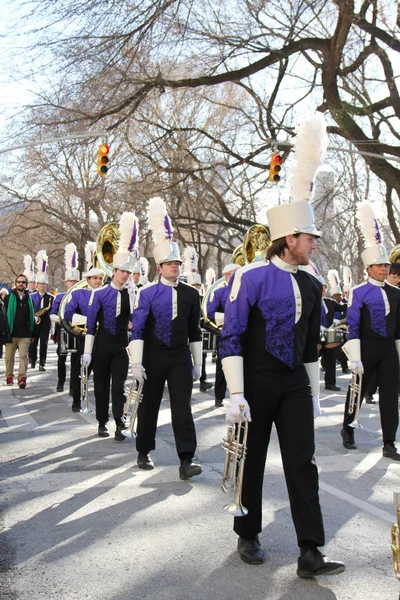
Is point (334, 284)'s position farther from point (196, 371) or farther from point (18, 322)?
point (196, 371)

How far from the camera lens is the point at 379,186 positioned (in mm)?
33812

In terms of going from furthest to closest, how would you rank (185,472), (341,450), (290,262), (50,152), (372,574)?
(50,152), (341,450), (185,472), (290,262), (372,574)

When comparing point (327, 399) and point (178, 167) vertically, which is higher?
point (178, 167)

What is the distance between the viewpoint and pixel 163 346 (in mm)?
6910

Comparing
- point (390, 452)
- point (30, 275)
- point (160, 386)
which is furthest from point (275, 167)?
point (160, 386)

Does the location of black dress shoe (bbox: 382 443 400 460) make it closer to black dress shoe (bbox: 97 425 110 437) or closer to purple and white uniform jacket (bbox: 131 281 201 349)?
purple and white uniform jacket (bbox: 131 281 201 349)

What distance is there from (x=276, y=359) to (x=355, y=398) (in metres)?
3.86

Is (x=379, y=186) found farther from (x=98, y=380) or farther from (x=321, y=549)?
(x=321, y=549)

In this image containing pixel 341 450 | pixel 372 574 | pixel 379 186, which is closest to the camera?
pixel 372 574

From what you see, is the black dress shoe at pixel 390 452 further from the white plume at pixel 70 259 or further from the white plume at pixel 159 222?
the white plume at pixel 70 259

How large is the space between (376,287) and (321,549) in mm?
3862

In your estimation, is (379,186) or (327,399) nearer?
(327,399)

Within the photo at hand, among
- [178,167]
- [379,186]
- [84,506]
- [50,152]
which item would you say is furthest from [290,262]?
[379,186]

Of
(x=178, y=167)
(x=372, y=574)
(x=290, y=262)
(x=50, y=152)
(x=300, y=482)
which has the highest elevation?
(x=178, y=167)
